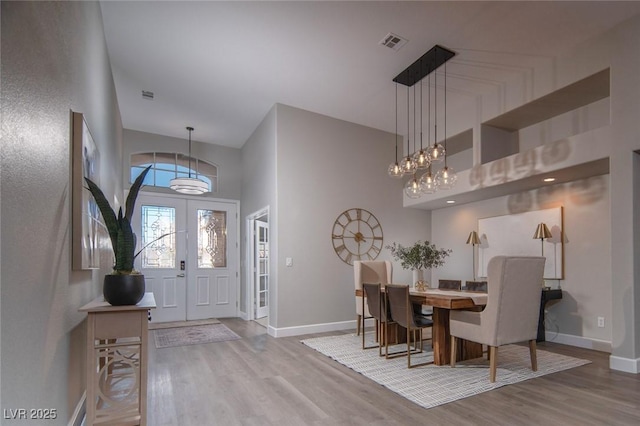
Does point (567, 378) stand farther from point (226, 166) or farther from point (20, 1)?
point (226, 166)

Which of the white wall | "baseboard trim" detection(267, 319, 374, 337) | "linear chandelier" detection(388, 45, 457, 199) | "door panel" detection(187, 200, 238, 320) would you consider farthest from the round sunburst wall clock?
"door panel" detection(187, 200, 238, 320)

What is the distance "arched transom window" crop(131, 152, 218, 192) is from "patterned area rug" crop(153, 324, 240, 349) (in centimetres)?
276

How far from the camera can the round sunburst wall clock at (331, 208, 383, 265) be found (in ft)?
19.5

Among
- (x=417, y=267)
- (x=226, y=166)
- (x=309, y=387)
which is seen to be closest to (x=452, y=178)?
(x=417, y=267)

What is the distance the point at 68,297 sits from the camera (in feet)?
7.27

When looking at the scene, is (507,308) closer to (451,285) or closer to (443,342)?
(443,342)

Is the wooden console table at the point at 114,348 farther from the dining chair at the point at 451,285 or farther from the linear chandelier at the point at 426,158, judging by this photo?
the dining chair at the point at 451,285

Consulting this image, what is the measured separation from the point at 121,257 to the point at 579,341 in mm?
5316

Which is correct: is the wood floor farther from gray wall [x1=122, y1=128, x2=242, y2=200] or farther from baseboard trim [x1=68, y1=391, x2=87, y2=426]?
gray wall [x1=122, y1=128, x2=242, y2=200]

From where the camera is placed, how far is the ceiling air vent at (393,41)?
12.6 ft

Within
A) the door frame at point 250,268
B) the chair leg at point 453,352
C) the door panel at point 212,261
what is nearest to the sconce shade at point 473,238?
the chair leg at point 453,352

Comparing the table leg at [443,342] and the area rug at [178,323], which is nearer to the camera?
the table leg at [443,342]

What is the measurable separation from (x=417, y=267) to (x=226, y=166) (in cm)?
480

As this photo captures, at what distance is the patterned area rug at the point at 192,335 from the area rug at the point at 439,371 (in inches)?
62.1
